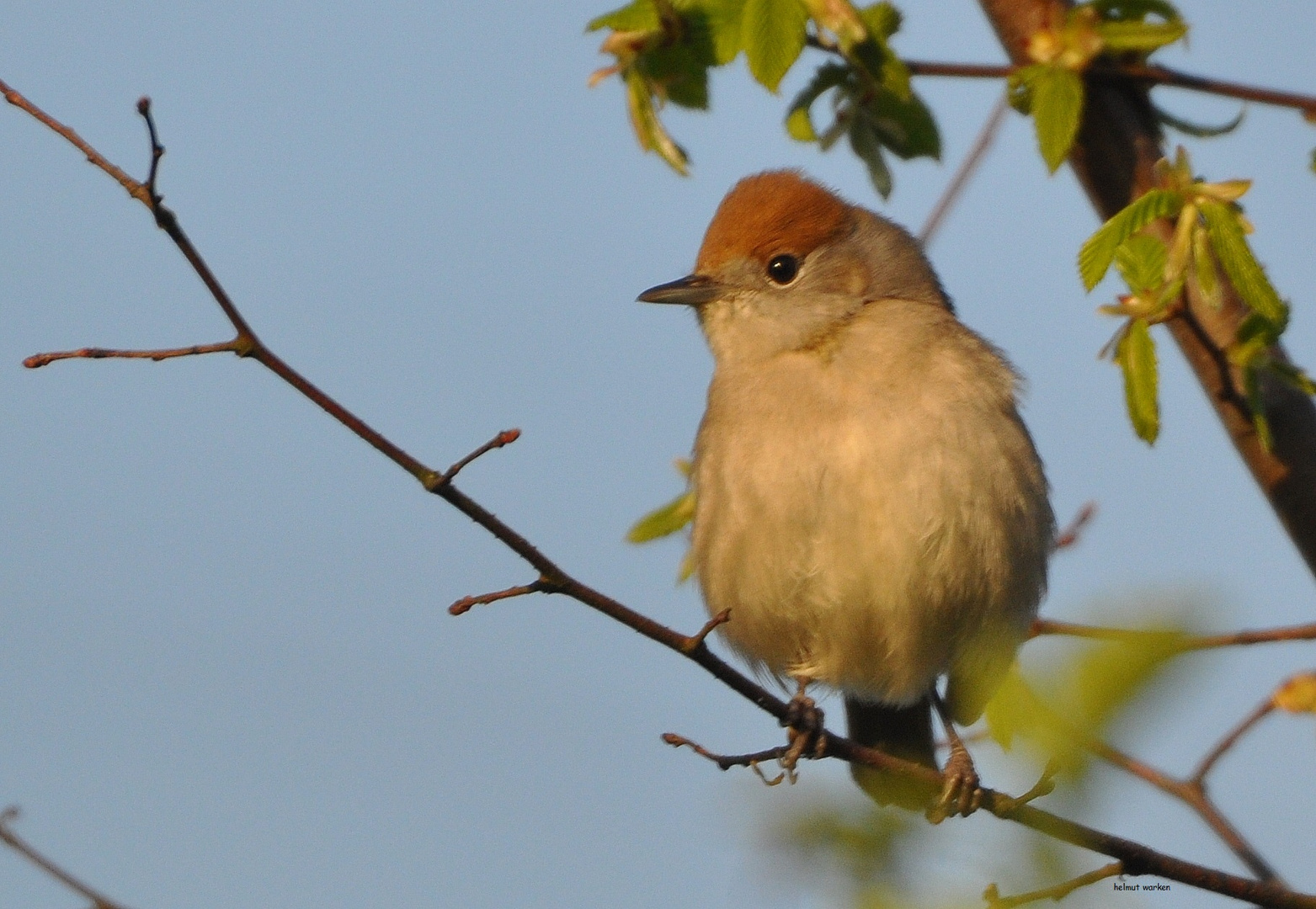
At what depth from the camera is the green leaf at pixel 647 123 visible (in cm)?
446

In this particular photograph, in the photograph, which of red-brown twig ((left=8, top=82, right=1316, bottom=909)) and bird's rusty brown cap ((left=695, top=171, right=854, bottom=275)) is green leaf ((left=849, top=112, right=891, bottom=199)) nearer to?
bird's rusty brown cap ((left=695, top=171, right=854, bottom=275))

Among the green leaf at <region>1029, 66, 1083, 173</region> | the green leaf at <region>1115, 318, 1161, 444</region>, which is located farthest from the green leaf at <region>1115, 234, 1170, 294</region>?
the green leaf at <region>1029, 66, 1083, 173</region>

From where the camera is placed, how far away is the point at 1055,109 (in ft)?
13.3

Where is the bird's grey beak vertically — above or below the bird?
above

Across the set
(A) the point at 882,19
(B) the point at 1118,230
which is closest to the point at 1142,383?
(B) the point at 1118,230

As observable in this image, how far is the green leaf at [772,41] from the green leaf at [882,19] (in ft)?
2.00

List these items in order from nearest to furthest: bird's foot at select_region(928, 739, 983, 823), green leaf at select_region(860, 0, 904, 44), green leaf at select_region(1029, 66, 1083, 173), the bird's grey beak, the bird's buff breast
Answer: green leaf at select_region(1029, 66, 1083, 173) < bird's foot at select_region(928, 739, 983, 823) < green leaf at select_region(860, 0, 904, 44) < the bird's buff breast < the bird's grey beak

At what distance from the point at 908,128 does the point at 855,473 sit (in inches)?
44.8

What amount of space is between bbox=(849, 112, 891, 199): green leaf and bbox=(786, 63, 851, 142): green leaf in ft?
0.42

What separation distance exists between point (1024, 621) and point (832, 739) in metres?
1.61

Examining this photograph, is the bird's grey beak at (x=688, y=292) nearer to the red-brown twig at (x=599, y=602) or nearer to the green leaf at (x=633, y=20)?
the green leaf at (x=633, y=20)

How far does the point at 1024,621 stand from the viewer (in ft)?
16.9

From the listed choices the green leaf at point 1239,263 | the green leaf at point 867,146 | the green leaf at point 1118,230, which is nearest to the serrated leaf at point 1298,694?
the green leaf at point 1239,263

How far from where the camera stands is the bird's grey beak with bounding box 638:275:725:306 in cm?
545
